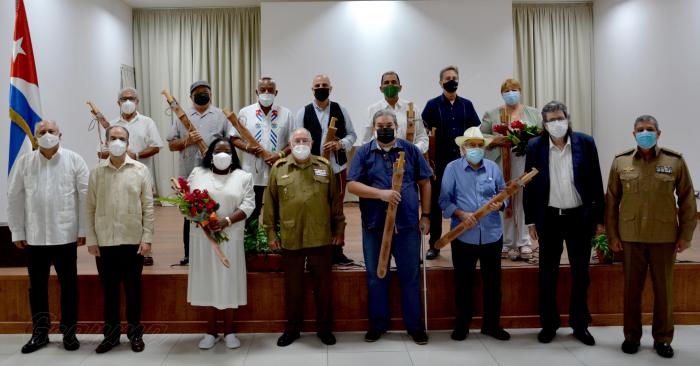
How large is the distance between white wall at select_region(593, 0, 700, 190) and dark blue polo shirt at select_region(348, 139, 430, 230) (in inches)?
212

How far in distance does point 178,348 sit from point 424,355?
5.81 feet

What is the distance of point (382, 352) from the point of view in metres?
3.99

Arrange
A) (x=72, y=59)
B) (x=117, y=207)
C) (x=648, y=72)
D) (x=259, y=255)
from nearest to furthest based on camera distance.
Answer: (x=117, y=207) < (x=259, y=255) < (x=72, y=59) < (x=648, y=72)

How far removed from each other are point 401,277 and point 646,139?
188cm

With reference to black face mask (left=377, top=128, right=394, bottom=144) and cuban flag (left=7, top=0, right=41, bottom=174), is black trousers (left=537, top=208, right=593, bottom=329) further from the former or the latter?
cuban flag (left=7, top=0, right=41, bottom=174)

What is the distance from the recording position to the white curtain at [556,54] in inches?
412

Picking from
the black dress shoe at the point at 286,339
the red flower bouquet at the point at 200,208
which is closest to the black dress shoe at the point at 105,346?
the red flower bouquet at the point at 200,208

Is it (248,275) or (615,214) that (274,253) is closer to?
(248,275)

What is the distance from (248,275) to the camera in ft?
14.7

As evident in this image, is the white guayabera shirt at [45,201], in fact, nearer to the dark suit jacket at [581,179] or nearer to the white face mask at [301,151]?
the white face mask at [301,151]

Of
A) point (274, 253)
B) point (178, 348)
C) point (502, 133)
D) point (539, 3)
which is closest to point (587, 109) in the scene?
point (539, 3)

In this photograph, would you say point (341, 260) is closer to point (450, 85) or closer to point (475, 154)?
point (475, 154)

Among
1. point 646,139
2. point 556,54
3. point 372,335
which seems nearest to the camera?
point 646,139

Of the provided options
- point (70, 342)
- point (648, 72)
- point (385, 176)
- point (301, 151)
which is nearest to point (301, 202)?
point (301, 151)
